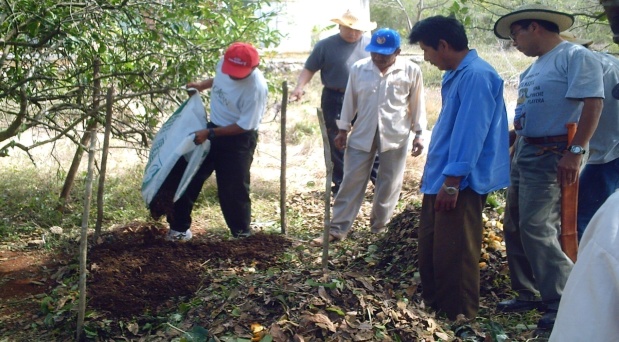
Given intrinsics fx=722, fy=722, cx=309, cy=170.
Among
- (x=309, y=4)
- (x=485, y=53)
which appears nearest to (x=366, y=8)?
(x=485, y=53)

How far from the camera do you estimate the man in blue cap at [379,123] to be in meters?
6.00

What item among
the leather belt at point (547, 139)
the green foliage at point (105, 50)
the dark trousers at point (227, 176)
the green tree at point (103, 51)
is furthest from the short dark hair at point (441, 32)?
the green foliage at point (105, 50)

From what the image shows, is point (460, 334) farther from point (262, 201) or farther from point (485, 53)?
point (485, 53)

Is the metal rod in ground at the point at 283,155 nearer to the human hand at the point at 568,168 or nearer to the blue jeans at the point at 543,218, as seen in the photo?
the blue jeans at the point at 543,218

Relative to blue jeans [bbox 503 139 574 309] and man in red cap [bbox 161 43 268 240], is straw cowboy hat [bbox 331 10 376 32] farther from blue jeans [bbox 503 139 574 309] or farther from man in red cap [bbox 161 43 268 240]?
blue jeans [bbox 503 139 574 309]

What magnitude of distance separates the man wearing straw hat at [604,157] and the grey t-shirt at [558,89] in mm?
349

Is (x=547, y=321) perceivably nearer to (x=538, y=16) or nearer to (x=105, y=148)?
(x=538, y=16)

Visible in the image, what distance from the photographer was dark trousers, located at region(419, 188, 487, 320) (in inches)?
156

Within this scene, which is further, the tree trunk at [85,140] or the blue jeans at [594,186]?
the tree trunk at [85,140]

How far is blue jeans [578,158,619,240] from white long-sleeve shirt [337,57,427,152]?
1.84 meters

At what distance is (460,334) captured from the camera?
375cm

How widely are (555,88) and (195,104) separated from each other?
2.84 meters

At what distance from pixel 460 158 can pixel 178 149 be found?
2439 millimetres

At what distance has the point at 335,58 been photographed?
7.07 metres
